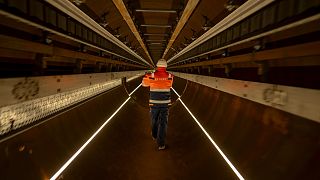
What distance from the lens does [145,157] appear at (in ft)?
17.8

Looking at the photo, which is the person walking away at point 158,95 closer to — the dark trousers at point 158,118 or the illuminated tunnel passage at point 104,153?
the dark trousers at point 158,118

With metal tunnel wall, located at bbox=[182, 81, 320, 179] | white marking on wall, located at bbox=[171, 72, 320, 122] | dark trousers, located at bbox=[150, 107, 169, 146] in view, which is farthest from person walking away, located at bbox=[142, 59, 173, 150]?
white marking on wall, located at bbox=[171, 72, 320, 122]

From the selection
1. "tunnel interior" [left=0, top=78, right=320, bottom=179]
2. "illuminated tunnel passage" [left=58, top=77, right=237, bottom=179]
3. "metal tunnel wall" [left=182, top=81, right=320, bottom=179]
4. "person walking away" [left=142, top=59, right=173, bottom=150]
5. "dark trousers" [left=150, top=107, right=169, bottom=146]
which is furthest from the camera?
"person walking away" [left=142, top=59, right=173, bottom=150]

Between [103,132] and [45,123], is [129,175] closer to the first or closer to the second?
[45,123]

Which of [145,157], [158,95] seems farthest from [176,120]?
[145,157]

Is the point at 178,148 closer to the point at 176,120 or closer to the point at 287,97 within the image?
the point at 287,97

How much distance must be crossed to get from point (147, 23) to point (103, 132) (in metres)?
7.87

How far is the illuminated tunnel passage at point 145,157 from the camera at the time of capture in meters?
4.54

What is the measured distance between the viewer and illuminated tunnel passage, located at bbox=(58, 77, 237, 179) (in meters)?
4.54

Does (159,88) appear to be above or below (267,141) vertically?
above

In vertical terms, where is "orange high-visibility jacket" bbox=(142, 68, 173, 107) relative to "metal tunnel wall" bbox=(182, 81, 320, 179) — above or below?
above

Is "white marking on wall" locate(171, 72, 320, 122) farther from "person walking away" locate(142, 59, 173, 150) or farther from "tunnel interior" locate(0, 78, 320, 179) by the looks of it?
"person walking away" locate(142, 59, 173, 150)

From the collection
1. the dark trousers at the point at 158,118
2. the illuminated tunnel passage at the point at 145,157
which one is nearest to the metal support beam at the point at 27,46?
the illuminated tunnel passage at the point at 145,157

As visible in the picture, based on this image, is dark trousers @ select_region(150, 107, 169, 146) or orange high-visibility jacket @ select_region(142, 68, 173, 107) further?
orange high-visibility jacket @ select_region(142, 68, 173, 107)
